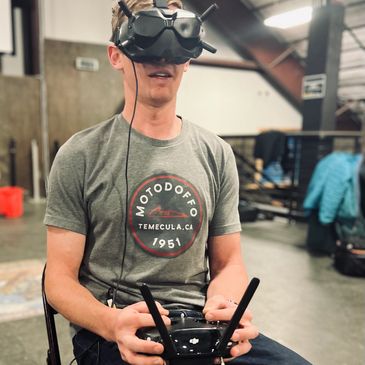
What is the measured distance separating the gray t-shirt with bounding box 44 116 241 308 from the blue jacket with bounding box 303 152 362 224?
2469mm

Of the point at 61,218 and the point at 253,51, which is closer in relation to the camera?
the point at 61,218

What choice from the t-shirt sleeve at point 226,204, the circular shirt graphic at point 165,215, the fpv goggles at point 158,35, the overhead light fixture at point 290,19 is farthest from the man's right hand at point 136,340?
the overhead light fixture at point 290,19

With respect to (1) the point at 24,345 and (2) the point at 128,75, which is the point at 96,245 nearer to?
(2) the point at 128,75

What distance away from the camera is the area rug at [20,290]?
2229 millimetres

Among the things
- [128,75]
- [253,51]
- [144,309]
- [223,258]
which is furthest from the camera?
[253,51]

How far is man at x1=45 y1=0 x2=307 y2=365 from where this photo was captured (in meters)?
0.91

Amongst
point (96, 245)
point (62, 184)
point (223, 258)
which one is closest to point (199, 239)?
point (223, 258)

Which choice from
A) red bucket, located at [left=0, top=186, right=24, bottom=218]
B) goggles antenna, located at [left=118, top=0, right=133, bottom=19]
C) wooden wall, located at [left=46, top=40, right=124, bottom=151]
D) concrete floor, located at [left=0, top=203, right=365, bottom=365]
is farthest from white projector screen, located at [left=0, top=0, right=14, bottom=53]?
goggles antenna, located at [left=118, top=0, right=133, bottom=19]

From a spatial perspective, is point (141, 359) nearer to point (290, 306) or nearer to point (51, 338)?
point (51, 338)

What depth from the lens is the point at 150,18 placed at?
88 cm

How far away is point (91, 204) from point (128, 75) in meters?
0.33

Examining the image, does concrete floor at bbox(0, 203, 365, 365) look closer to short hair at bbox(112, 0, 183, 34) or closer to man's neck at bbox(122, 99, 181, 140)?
man's neck at bbox(122, 99, 181, 140)

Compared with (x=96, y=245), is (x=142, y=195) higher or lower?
higher

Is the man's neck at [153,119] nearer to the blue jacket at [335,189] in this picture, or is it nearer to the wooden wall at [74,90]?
the blue jacket at [335,189]
